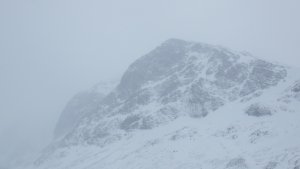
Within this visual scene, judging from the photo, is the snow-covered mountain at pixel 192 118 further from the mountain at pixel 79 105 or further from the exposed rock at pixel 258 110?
the mountain at pixel 79 105

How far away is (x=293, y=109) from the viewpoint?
63875mm

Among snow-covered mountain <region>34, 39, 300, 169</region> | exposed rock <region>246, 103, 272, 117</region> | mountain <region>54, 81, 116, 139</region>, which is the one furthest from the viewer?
mountain <region>54, 81, 116, 139</region>

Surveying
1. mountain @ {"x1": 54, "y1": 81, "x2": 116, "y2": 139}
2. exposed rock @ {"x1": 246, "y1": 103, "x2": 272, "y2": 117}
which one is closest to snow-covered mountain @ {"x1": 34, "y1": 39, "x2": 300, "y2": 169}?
exposed rock @ {"x1": 246, "y1": 103, "x2": 272, "y2": 117}

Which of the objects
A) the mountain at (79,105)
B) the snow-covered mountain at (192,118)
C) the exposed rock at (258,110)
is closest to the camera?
the snow-covered mountain at (192,118)

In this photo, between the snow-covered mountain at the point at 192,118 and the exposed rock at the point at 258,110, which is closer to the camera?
the snow-covered mountain at the point at 192,118

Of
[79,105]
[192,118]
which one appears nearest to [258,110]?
[192,118]

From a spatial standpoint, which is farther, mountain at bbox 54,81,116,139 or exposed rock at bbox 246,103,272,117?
mountain at bbox 54,81,116,139

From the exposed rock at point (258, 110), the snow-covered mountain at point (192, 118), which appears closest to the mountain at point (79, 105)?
the snow-covered mountain at point (192, 118)

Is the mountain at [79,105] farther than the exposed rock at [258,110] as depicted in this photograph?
Yes

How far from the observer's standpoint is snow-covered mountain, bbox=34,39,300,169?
5738 centimetres

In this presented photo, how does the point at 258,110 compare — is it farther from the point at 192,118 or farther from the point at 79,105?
the point at 79,105

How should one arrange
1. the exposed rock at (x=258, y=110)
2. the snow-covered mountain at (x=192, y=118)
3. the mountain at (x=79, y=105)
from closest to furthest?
1. the snow-covered mountain at (x=192, y=118)
2. the exposed rock at (x=258, y=110)
3. the mountain at (x=79, y=105)

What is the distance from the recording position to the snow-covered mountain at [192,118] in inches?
2259

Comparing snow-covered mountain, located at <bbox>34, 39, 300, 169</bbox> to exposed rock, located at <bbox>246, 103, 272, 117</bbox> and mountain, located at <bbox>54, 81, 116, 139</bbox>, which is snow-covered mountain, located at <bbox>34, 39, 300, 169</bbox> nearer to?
exposed rock, located at <bbox>246, 103, 272, 117</bbox>
